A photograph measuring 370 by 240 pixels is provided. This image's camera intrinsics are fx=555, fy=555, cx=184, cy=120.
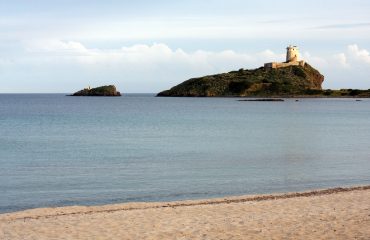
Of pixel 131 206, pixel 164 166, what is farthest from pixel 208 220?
pixel 164 166

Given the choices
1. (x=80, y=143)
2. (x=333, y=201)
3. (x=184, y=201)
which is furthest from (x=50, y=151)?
(x=333, y=201)

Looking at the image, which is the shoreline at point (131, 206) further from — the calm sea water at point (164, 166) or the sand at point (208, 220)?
the calm sea water at point (164, 166)

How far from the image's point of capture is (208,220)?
1789 centimetres

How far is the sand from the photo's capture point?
51.8 ft

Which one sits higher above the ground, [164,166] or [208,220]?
[208,220]

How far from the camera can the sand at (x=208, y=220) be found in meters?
15.8

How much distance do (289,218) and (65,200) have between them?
1030 cm

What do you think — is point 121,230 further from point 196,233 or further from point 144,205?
point 144,205

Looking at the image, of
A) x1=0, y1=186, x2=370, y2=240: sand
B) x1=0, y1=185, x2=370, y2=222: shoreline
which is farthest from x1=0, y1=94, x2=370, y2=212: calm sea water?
x1=0, y1=186, x2=370, y2=240: sand

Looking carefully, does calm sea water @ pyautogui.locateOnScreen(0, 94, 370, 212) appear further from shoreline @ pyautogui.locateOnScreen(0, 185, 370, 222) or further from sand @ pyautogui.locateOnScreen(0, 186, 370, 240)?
sand @ pyautogui.locateOnScreen(0, 186, 370, 240)

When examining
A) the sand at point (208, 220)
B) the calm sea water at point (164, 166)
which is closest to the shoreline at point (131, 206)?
the sand at point (208, 220)

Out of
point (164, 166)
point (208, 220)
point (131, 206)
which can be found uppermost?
point (208, 220)

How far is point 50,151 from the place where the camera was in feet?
148

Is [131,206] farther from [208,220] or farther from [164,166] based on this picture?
[164,166]
